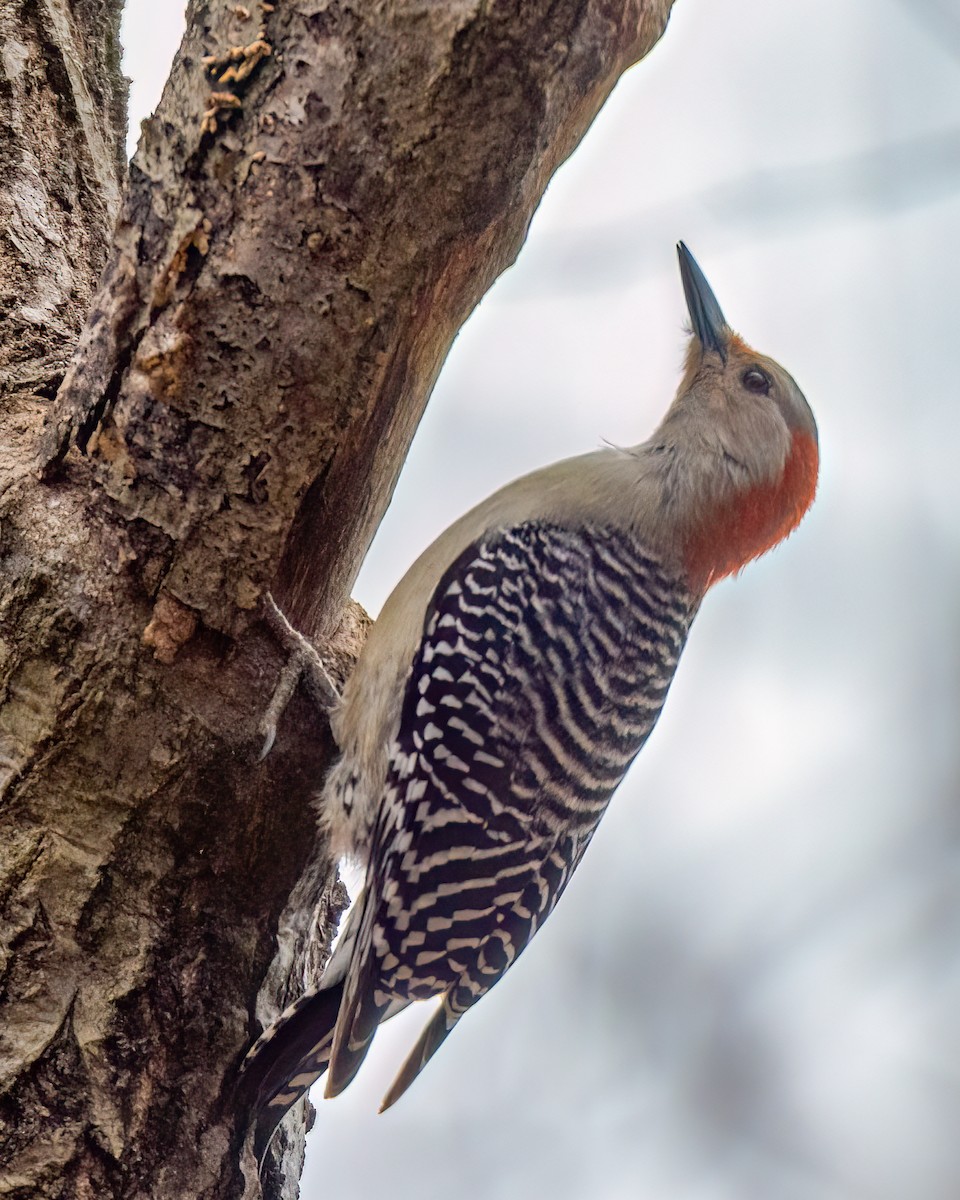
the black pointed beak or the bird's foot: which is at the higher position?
the black pointed beak

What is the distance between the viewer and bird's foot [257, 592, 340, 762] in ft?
8.98

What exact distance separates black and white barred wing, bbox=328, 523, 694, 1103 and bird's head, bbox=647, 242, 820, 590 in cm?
63

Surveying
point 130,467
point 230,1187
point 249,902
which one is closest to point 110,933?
point 249,902

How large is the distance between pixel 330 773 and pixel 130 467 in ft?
3.39

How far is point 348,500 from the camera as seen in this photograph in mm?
2773

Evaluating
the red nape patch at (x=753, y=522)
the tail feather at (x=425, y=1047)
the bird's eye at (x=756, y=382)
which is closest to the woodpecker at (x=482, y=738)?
the tail feather at (x=425, y=1047)

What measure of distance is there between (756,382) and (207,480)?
2.38 metres

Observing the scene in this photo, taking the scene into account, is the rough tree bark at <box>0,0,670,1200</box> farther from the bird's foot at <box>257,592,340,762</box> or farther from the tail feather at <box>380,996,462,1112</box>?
the tail feather at <box>380,996,462,1112</box>

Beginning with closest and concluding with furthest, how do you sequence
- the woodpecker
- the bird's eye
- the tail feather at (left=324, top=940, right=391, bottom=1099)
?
the tail feather at (left=324, top=940, right=391, bottom=1099), the woodpecker, the bird's eye

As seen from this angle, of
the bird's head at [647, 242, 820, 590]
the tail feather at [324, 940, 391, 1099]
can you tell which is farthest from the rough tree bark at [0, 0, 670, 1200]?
the bird's head at [647, 242, 820, 590]

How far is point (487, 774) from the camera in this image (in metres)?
3.05

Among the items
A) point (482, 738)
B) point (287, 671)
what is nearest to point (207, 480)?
point (287, 671)

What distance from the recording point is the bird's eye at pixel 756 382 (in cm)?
414

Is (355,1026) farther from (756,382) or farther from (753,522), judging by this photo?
(756,382)
